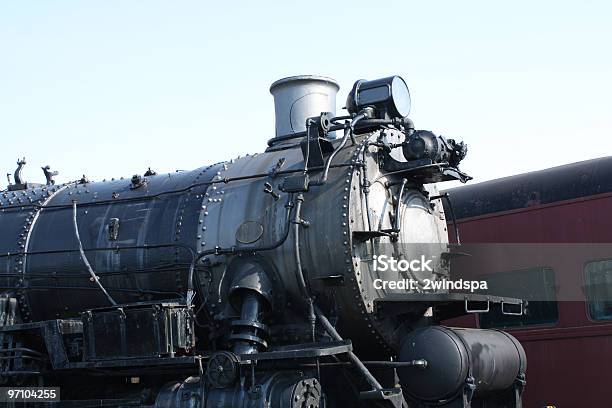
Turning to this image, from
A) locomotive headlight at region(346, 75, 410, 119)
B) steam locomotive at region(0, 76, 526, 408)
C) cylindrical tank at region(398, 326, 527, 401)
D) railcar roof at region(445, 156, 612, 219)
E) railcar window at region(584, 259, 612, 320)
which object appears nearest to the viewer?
cylindrical tank at region(398, 326, 527, 401)

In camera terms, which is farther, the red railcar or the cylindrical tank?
the red railcar

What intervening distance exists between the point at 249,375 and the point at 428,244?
2.05 m

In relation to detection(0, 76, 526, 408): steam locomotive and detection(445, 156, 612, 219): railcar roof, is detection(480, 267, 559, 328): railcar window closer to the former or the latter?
detection(445, 156, 612, 219): railcar roof

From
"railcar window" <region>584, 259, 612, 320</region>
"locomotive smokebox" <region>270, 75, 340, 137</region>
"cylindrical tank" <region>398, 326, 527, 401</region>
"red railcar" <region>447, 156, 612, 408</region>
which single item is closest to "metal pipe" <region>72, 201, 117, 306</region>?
"locomotive smokebox" <region>270, 75, 340, 137</region>

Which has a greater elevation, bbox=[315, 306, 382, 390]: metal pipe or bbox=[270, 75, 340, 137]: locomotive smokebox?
bbox=[270, 75, 340, 137]: locomotive smokebox

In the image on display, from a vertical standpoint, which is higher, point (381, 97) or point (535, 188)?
point (381, 97)

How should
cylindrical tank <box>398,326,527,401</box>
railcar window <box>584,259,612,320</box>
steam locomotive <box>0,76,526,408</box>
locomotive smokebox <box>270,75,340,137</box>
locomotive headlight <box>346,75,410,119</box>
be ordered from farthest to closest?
locomotive smokebox <box>270,75,340,137</box>
railcar window <box>584,259,612,320</box>
locomotive headlight <box>346,75,410,119</box>
steam locomotive <box>0,76,526,408</box>
cylindrical tank <box>398,326,527,401</box>

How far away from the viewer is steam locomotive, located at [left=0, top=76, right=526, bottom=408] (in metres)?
6.14

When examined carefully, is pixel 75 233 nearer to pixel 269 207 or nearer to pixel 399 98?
pixel 269 207

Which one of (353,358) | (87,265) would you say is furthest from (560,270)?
(87,265)

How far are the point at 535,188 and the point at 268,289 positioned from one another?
3.55m

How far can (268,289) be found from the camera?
6527 mm

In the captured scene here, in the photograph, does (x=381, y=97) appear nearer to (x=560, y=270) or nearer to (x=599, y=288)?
(x=560, y=270)

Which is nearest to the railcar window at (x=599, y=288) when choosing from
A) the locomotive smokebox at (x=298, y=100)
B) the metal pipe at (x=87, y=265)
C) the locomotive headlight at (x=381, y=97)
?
the locomotive headlight at (x=381, y=97)
